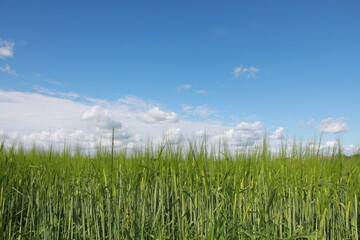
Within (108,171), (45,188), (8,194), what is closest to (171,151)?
(108,171)

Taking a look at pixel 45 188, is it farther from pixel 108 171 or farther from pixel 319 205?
pixel 319 205

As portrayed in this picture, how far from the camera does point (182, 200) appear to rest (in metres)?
2.21

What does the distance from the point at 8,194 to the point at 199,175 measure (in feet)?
5.85

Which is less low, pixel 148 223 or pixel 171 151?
pixel 171 151

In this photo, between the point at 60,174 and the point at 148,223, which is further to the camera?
the point at 60,174

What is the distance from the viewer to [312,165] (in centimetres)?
273

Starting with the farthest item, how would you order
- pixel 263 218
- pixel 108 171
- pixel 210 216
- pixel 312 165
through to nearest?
pixel 312 165 → pixel 108 171 → pixel 263 218 → pixel 210 216

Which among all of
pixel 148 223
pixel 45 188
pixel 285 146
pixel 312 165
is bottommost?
pixel 148 223

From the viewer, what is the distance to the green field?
2.02 m

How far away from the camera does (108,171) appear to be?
2.55 m

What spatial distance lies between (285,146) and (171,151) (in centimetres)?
112

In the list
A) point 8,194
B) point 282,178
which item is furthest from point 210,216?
point 8,194

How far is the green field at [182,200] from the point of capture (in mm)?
2021

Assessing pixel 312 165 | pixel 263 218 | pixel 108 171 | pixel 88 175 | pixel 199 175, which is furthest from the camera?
pixel 88 175
